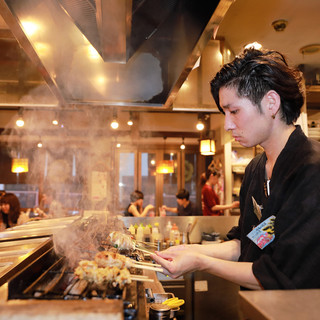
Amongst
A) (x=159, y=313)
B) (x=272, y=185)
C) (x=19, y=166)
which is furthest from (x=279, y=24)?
(x=19, y=166)

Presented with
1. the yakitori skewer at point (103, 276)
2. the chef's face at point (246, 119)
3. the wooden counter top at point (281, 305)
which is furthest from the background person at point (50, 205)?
the wooden counter top at point (281, 305)

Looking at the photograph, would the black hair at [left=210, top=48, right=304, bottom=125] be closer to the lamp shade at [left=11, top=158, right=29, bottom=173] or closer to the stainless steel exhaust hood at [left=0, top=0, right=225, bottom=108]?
the stainless steel exhaust hood at [left=0, top=0, right=225, bottom=108]

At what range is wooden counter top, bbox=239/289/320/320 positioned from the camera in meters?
0.63

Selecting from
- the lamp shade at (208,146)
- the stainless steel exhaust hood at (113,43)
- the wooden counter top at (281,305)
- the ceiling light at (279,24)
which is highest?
the ceiling light at (279,24)

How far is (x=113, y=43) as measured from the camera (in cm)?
177

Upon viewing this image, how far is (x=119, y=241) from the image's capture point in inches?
73.5

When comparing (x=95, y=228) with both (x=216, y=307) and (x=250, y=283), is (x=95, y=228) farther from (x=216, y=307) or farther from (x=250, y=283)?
(x=216, y=307)

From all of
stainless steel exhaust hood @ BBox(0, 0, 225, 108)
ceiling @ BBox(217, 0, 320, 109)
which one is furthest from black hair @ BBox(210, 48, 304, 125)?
ceiling @ BBox(217, 0, 320, 109)

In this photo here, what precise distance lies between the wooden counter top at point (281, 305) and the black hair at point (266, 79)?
3.12 feet

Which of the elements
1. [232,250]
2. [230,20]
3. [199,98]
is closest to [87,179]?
[199,98]

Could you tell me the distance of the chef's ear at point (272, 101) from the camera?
1444mm

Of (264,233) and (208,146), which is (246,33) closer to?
(208,146)

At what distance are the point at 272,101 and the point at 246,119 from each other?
152mm

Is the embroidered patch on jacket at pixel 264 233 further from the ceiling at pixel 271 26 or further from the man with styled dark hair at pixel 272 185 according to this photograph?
the ceiling at pixel 271 26
